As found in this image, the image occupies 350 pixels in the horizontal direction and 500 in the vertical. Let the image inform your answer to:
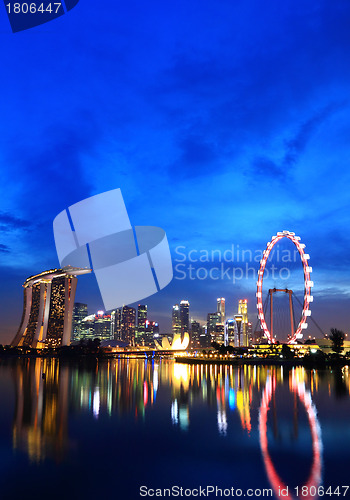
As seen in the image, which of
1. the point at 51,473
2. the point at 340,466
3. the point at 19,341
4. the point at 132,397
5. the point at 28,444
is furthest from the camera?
the point at 19,341

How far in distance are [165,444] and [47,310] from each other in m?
154

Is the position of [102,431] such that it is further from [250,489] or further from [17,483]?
[250,489]

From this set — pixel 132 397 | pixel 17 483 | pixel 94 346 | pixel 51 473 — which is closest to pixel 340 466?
pixel 51 473

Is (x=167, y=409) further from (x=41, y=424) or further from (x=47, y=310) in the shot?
(x=47, y=310)

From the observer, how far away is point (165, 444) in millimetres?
15766

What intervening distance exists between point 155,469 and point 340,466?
5818 millimetres

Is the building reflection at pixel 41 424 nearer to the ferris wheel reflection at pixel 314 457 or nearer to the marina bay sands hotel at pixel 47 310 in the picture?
the ferris wheel reflection at pixel 314 457

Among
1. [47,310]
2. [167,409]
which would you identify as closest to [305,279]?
[167,409]

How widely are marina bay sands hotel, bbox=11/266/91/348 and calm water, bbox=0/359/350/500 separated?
13126 cm

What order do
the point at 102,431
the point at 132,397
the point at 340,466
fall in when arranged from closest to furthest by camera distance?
the point at 340,466
the point at 102,431
the point at 132,397

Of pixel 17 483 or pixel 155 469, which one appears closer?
pixel 17 483

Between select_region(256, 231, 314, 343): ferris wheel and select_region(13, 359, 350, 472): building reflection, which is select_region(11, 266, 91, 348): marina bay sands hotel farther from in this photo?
select_region(13, 359, 350, 472): building reflection

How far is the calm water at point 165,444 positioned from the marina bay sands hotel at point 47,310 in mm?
131265

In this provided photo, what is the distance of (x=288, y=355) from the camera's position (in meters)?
92.1
